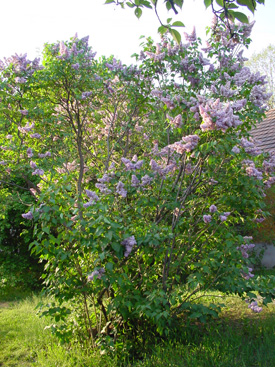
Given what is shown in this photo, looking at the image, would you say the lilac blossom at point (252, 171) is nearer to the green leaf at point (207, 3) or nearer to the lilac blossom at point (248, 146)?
the lilac blossom at point (248, 146)

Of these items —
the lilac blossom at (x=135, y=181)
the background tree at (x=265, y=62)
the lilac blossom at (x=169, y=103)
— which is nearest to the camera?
the lilac blossom at (x=135, y=181)

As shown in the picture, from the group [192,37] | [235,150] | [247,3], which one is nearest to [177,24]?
Result: [247,3]

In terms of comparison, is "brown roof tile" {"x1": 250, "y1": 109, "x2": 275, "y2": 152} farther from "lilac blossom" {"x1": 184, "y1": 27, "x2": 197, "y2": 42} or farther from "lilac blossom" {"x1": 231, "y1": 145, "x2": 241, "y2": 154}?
"lilac blossom" {"x1": 231, "y1": 145, "x2": 241, "y2": 154}

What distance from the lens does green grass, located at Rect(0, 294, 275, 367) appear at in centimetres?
302

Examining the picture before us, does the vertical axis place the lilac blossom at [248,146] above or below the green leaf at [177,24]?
below

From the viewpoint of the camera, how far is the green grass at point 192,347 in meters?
3.02

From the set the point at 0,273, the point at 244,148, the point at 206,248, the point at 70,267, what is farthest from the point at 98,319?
the point at 0,273

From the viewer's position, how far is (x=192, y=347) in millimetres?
3309

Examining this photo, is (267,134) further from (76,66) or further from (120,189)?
(120,189)

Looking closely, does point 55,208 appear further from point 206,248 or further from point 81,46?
point 81,46

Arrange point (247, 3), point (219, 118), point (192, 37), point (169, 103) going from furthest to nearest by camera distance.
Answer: point (192, 37) < point (169, 103) < point (219, 118) < point (247, 3)

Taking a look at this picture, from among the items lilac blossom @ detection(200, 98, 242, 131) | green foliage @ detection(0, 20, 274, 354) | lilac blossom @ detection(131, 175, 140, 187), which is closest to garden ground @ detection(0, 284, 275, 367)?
green foliage @ detection(0, 20, 274, 354)

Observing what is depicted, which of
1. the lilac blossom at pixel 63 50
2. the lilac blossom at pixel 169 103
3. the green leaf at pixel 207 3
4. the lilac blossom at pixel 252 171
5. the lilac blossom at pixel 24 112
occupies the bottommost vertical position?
the lilac blossom at pixel 252 171

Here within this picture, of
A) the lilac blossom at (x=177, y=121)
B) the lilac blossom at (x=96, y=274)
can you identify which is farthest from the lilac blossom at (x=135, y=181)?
Answer: the lilac blossom at (x=96, y=274)
